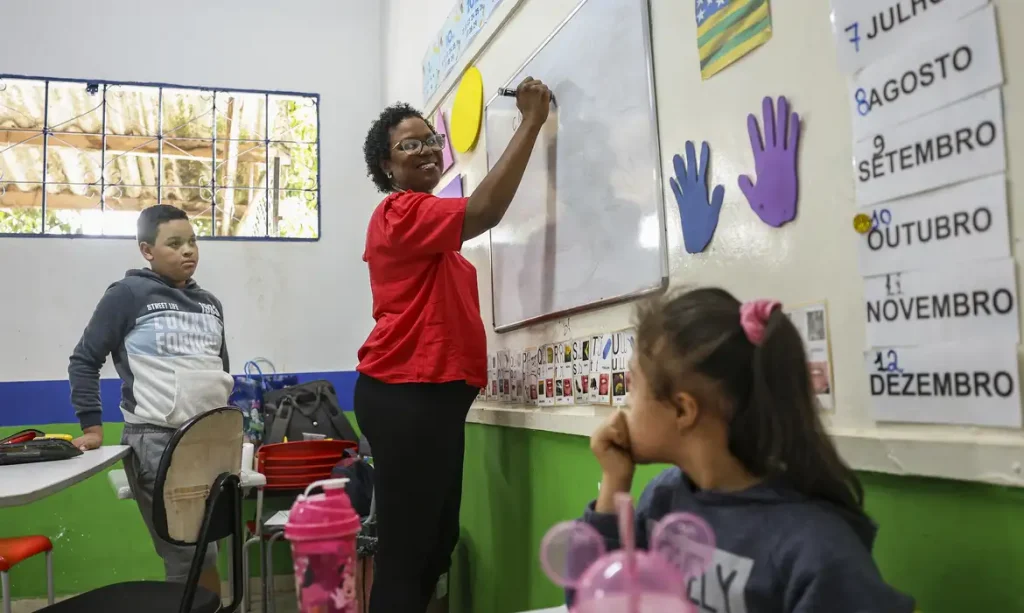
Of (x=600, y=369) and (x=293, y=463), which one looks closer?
(x=600, y=369)

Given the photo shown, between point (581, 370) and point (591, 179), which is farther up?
point (591, 179)

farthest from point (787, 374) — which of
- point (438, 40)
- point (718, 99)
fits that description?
point (438, 40)

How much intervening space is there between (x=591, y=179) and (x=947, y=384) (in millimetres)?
921

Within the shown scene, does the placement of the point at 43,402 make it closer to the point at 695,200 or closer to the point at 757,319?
the point at 695,200

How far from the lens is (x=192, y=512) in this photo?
1.56 meters

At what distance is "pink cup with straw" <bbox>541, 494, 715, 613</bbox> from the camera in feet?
1.60

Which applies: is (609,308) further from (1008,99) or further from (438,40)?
(438,40)

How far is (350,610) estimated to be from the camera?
69cm

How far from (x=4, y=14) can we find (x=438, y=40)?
229cm

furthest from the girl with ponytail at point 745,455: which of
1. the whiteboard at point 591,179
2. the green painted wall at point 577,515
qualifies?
the whiteboard at point 591,179

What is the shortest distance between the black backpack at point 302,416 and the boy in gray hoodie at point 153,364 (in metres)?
1.04

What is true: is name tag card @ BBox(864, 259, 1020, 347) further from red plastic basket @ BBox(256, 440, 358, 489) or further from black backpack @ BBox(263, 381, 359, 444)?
black backpack @ BBox(263, 381, 359, 444)

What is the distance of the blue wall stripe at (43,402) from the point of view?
329cm

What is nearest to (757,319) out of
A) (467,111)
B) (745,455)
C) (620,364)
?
(745,455)
